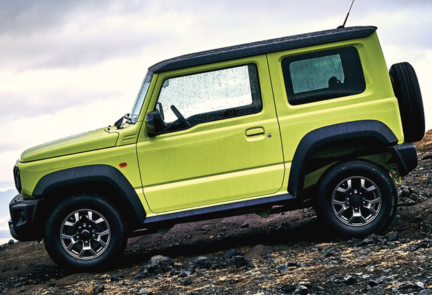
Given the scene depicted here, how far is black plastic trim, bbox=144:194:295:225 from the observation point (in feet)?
16.6

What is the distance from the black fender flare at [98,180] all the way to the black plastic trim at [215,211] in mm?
237

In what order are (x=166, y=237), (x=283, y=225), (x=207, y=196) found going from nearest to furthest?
(x=207, y=196) < (x=283, y=225) < (x=166, y=237)

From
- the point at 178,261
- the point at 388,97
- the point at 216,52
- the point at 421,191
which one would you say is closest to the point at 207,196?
the point at 178,261

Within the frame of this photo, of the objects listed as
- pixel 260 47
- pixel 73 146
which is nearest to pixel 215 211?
pixel 73 146

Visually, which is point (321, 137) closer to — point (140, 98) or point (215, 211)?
point (215, 211)

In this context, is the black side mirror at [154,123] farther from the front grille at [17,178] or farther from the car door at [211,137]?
the front grille at [17,178]

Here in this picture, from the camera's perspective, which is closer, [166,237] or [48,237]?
[48,237]

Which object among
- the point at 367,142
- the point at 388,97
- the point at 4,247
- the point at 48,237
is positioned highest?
the point at 388,97

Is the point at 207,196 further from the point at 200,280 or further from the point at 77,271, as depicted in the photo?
the point at 77,271

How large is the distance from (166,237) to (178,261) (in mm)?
1989

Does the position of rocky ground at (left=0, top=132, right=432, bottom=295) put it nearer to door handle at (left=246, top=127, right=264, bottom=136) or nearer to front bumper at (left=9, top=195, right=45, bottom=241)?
front bumper at (left=9, top=195, right=45, bottom=241)

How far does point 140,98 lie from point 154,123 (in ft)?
1.78

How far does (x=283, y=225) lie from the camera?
6.77m

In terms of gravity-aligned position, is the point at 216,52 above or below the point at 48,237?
above
